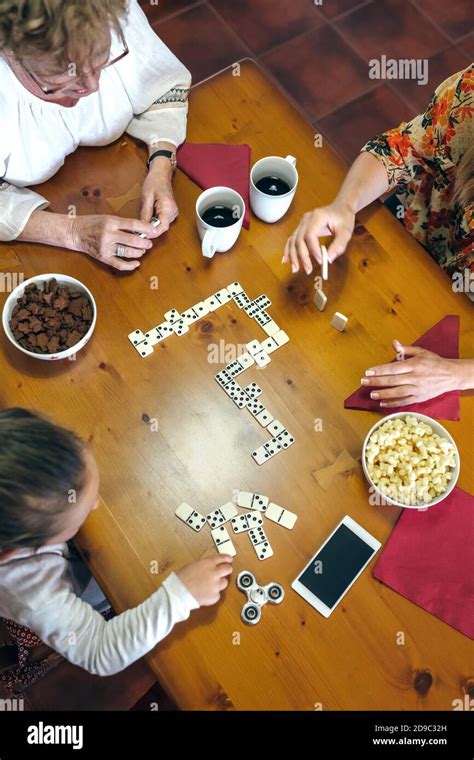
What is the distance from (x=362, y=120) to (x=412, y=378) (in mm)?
1873

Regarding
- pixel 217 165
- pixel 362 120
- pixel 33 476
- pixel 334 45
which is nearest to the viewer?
pixel 33 476

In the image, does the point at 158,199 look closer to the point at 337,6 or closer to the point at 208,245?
the point at 208,245

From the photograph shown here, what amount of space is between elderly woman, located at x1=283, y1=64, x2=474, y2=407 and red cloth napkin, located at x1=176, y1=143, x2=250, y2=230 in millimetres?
198

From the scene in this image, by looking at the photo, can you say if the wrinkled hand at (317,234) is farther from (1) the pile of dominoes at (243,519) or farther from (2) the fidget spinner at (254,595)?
(2) the fidget spinner at (254,595)

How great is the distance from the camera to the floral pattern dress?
153 cm

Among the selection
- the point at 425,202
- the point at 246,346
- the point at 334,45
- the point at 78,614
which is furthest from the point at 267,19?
the point at 78,614

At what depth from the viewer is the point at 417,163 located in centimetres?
168

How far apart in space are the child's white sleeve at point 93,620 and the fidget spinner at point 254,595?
4.1 inches

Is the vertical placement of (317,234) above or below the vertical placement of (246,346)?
above

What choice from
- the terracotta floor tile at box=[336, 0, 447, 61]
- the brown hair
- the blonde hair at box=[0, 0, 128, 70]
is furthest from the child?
Answer: the terracotta floor tile at box=[336, 0, 447, 61]

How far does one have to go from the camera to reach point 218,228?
142cm

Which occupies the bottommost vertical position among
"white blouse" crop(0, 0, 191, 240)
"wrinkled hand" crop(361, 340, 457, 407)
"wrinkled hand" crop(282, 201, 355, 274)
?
"wrinkled hand" crop(361, 340, 457, 407)

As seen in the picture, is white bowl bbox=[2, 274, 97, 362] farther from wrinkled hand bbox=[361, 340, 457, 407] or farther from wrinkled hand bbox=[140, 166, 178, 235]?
wrinkled hand bbox=[361, 340, 457, 407]
